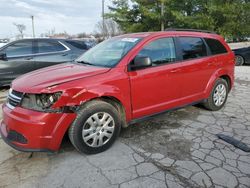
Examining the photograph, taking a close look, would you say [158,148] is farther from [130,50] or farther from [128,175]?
[130,50]

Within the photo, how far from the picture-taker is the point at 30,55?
7.08 meters

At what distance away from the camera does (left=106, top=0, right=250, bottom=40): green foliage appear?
16.6m

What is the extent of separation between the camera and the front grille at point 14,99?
2936 mm

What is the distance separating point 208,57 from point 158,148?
215 centimetres

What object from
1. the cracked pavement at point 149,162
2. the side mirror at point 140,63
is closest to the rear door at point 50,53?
the cracked pavement at point 149,162

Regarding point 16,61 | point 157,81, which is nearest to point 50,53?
point 16,61

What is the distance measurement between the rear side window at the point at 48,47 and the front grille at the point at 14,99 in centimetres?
440

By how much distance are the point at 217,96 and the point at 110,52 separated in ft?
8.08

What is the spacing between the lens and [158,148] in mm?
3361

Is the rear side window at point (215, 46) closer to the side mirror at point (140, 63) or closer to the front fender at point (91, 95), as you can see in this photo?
the side mirror at point (140, 63)

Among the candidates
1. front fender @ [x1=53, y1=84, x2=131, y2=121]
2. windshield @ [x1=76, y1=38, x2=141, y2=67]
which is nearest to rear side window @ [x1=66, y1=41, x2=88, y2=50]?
windshield @ [x1=76, y1=38, x2=141, y2=67]

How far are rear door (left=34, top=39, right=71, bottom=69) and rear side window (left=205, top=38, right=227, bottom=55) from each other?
14.4 feet

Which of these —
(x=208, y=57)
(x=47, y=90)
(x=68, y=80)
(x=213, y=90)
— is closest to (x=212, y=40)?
(x=208, y=57)

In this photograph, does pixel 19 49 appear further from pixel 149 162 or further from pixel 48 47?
pixel 149 162
